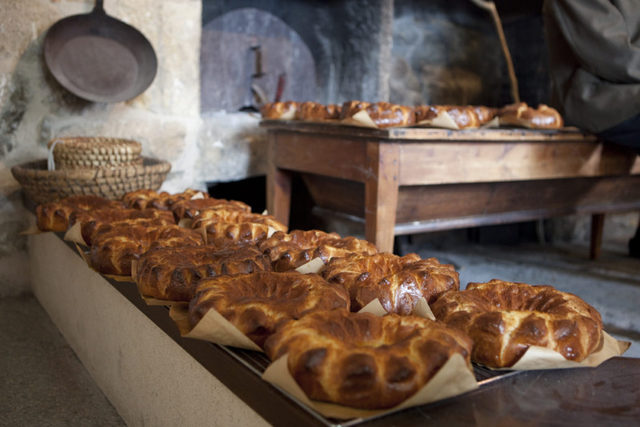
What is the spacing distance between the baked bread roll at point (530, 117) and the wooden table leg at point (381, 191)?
841 millimetres

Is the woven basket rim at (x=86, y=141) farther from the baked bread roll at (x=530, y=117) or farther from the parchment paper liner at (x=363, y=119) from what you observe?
the baked bread roll at (x=530, y=117)

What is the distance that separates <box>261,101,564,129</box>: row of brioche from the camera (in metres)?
2.24

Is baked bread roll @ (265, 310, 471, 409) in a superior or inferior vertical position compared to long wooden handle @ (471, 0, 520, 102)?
inferior

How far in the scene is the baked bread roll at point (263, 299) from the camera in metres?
0.90

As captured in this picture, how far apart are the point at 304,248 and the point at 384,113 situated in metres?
1.06

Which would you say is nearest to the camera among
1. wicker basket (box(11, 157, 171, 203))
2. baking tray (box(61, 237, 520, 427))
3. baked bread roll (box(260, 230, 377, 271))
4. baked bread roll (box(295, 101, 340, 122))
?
baking tray (box(61, 237, 520, 427))

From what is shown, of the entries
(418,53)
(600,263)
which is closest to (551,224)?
(600,263)

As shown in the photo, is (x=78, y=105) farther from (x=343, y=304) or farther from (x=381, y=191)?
(x=343, y=304)

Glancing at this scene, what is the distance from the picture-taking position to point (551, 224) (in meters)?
4.29

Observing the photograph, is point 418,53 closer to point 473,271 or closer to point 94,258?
point 473,271

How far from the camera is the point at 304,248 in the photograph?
1342mm

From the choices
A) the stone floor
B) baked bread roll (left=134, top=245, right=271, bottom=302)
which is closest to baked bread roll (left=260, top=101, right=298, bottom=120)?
the stone floor

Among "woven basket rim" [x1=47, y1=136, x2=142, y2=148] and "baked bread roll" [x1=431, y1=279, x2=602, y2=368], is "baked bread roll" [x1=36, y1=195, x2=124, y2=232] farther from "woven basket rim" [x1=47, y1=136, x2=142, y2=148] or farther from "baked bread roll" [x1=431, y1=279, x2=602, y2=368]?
"baked bread roll" [x1=431, y1=279, x2=602, y2=368]

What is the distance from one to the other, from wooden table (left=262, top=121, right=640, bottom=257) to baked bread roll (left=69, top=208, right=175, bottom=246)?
84 centimetres
